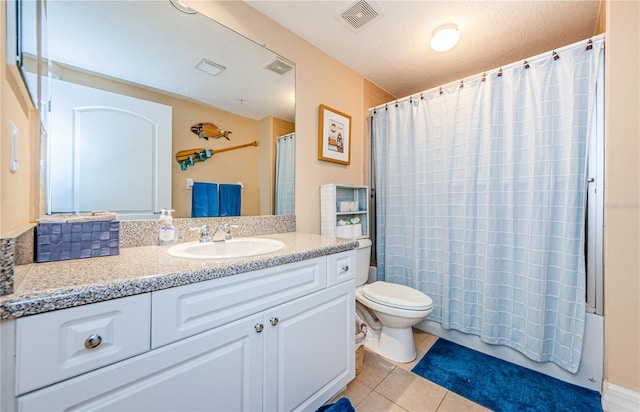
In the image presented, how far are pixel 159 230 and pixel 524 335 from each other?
2.17 meters

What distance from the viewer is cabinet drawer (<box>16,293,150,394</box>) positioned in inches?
21.4

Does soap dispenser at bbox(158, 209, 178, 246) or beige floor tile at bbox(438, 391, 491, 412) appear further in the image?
beige floor tile at bbox(438, 391, 491, 412)

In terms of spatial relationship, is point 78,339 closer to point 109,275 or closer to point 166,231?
point 109,275

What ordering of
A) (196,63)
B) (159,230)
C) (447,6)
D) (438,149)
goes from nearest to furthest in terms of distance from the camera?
(159,230) < (196,63) < (447,6) < (438,149)

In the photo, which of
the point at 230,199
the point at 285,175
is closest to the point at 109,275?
the point at 230,199

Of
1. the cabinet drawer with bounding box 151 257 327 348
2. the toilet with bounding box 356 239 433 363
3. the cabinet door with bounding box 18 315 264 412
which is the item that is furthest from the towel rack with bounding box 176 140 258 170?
the toilet with bounding box 356 239 433 363

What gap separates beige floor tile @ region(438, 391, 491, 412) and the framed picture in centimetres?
165

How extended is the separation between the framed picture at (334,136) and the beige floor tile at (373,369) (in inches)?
56.9

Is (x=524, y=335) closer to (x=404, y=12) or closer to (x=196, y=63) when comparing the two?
(x=404, y=12)

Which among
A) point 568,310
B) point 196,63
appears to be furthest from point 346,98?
point 568,310

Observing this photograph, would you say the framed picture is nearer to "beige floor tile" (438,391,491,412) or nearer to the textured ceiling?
the textured ceiling

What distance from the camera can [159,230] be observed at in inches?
46.6

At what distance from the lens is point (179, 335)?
756 mm

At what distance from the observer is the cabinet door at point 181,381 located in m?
0.60
